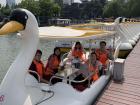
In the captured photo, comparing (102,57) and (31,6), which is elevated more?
(102,57)

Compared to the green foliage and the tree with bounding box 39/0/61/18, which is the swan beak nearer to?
the tree with bounding box 39/0/61/18

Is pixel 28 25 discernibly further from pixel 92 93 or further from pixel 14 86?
pixel 92 93

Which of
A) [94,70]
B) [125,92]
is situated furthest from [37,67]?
[125,92]

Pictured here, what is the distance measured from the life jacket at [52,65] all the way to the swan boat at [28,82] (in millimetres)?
724

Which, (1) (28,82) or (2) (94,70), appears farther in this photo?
(2) (94,70)

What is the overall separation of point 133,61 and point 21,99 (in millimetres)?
7542

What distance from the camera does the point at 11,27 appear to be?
14.8 feet

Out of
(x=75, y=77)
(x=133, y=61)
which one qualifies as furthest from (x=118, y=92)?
(x=133, y=61)

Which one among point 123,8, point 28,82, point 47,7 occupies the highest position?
point 28,82

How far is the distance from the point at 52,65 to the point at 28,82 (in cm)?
106

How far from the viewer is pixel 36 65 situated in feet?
21.5

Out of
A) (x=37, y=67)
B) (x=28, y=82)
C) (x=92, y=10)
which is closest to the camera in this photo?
(x=28, y=82)

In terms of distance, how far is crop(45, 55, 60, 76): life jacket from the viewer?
6.87m

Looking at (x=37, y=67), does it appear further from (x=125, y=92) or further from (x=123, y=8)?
(x=123, y=8)
